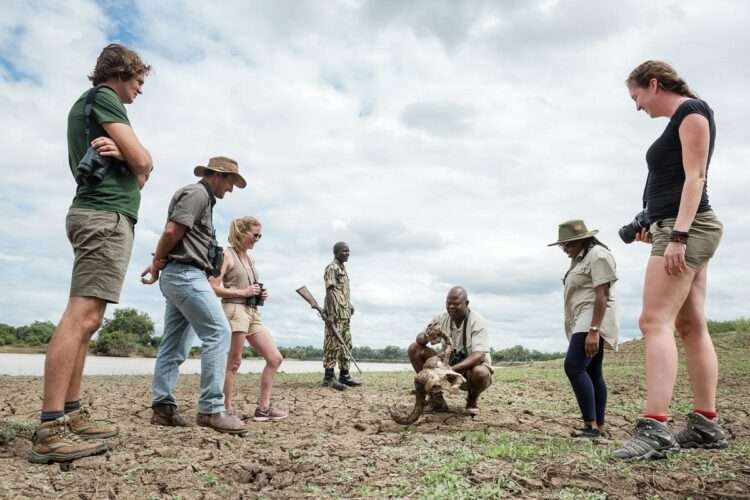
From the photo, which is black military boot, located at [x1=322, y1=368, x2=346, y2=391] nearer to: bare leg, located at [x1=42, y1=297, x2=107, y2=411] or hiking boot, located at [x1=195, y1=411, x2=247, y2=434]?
hiking boot, located at [x1=195, y1=411, x2=247, y2=434]

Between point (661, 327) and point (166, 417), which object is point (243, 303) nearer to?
point (166, 417)

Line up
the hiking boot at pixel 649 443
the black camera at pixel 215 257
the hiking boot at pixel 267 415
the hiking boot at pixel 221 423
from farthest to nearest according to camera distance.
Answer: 1. the hiking boot at pixel 267 415
2. the black camera at pixel 215 257
3. the hiking boot at pixel 221 423
4. the hiking boot at pixel 649 443

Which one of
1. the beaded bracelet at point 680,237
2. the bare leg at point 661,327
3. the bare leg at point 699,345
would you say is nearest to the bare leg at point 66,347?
the bare leg at point 661,327

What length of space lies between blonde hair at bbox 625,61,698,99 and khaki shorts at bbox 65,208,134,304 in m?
3.83

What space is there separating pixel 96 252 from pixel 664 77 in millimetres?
4090

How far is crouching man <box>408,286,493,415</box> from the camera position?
22.0 ft

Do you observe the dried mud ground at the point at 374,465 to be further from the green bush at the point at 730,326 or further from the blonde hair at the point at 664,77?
the green bush at the point at 730,326

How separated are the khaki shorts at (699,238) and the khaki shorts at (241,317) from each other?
3912mm

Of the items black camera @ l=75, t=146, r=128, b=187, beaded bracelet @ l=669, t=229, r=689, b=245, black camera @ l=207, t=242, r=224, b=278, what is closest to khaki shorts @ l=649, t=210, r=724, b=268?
beaded bracelet @ l=669, t=229, r=689, b=245

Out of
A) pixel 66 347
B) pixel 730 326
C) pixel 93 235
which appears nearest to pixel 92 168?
pixel 93 235

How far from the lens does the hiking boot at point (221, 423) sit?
5.12m

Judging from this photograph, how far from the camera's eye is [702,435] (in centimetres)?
420

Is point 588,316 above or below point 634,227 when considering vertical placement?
below

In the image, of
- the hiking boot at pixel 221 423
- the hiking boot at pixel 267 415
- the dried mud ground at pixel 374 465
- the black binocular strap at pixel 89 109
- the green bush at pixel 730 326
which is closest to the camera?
the dried mud ground at pixel 374 465
